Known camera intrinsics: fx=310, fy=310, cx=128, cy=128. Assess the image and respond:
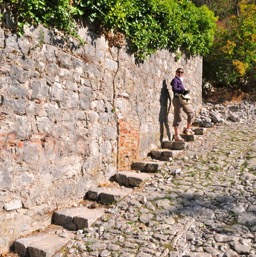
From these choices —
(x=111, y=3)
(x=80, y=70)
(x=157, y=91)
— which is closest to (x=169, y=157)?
(x=157, y=91)

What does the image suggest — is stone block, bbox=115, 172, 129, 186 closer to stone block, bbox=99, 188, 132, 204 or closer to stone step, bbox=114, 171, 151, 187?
stone step, bbox=114, 171, 151, 187

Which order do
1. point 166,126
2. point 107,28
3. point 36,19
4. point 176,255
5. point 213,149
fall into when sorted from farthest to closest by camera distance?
point 166,126, point 213,149, point 107,28, point 36,19, point 176,255

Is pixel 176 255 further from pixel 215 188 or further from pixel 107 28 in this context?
pixel 107 28

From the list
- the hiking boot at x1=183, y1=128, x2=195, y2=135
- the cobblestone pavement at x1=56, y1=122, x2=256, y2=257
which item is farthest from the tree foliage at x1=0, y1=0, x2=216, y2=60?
the cobblestone pavement at x1=56, y1=122, x2=256, y2=257

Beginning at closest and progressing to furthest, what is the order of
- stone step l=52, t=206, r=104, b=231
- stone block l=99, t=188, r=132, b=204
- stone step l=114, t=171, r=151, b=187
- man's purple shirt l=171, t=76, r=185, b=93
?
stone step l=52, t=206, r=104, b=231 < stone block l=99, t=188, r=132, b=204 < stone step l=114, t=171, r=151, b=187 < man's purple shirt l=171, t=76, r=185, b=93

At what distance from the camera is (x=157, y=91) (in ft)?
22.9

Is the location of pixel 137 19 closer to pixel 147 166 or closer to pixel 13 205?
pixel 147 166

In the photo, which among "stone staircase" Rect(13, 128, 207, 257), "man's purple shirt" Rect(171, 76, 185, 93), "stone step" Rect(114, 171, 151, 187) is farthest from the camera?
"man's purple shirt" Rect(171, 76, 185, 93)

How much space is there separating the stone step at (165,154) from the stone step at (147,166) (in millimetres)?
502

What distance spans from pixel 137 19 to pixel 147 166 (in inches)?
108

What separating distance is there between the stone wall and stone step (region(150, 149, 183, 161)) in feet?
1.27

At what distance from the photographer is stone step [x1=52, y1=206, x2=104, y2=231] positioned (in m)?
3.80

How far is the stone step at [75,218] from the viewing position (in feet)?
12.5

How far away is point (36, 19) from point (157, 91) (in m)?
3.81
